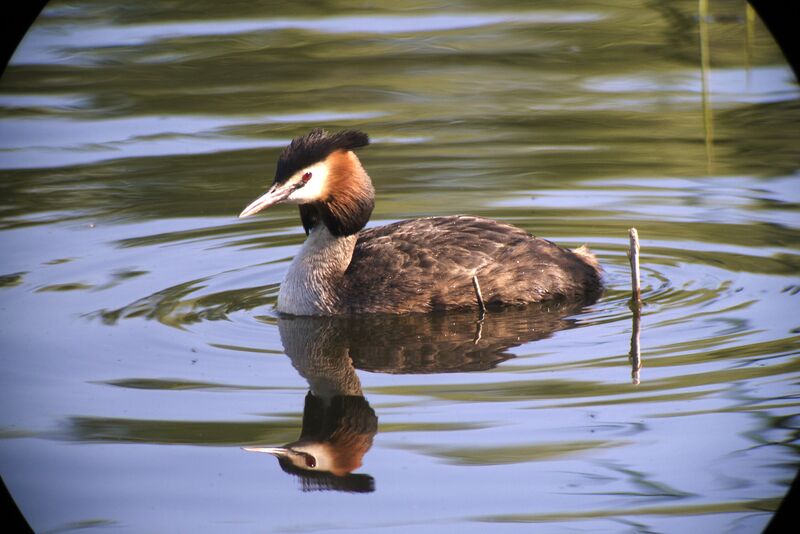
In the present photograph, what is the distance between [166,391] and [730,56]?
8598mm

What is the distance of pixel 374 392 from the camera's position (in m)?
6.72

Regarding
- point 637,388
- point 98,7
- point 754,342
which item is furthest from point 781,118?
point 98,7

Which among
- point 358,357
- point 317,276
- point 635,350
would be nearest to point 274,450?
point 358,357

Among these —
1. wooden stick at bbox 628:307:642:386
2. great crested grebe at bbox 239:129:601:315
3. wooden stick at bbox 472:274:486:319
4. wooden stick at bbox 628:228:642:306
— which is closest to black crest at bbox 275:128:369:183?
great crested grebe at bbox 239:129:601:315

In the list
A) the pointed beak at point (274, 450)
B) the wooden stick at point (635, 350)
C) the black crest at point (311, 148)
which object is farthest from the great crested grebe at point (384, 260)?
the pointed beak at point (274, 450)

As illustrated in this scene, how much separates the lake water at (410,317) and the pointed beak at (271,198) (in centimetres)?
70

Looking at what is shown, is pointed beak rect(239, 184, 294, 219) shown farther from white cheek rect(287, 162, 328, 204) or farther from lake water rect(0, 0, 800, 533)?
lake water rect(0, 0, 800, 533)

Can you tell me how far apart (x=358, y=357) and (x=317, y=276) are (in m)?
1.00

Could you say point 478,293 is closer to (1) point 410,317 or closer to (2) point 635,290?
(1) point 410,317

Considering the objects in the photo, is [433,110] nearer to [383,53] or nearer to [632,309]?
[383,53]

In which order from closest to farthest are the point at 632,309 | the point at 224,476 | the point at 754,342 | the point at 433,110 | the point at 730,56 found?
the point at 224,476 → the point at 754,342 → the point at 632,309 → the point at 433,110 → the point at 730,56

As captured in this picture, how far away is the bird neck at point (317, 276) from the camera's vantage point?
26.8ft

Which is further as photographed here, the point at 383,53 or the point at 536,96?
the point at 383,53

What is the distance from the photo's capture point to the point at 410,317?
8055 mm
